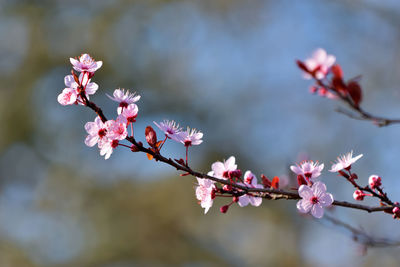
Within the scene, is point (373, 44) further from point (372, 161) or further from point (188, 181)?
point (188, 181)

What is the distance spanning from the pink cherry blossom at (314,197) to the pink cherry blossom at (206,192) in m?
0.22

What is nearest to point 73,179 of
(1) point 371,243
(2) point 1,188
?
(2) point 1,188

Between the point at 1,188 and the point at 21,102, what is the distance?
5.25ft

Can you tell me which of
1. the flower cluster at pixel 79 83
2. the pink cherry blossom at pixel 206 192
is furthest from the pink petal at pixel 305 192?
the flower cluster at pixel 79 83

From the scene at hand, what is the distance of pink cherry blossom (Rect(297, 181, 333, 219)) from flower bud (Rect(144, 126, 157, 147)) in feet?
1.17

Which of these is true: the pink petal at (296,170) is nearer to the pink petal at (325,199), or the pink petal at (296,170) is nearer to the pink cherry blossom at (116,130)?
the pink petal at (325,199)

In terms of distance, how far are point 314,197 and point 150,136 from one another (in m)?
0.42

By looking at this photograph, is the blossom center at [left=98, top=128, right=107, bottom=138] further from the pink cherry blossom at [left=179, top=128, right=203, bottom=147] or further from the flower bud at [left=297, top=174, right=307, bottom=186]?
the flower bud at [left=297, top=174, right=307, bottom=186]

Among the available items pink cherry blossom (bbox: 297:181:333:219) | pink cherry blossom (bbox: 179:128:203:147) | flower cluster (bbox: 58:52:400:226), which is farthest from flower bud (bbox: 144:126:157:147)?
pink cherry blossom (bbox: 297:181:333:219)

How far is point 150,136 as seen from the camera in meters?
0.94

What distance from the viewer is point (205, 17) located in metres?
7.64

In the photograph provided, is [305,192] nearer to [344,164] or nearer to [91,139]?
[344,164]

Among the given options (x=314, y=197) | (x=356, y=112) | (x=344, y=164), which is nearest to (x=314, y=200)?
(x=314, y=197)

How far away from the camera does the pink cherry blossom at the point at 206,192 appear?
996mm
